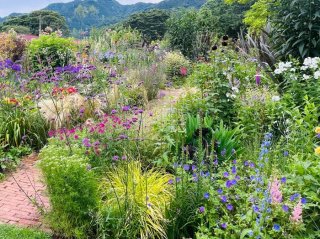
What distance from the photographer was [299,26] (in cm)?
544

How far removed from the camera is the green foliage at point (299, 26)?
17.8ft

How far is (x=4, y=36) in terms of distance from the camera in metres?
13.8

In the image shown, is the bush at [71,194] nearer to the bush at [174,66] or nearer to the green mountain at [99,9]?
the bush at [174,66]

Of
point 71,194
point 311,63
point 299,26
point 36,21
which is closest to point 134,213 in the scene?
point 71,194

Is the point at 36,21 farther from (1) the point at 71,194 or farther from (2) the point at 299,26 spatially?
(1) the point at 71,194

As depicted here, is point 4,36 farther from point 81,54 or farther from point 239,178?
point 239,178

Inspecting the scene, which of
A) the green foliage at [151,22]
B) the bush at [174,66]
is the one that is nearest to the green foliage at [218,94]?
the bush at [174,66]

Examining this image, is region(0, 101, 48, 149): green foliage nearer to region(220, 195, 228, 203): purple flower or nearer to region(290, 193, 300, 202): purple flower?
region(220, 195, 228, 203): purple flower

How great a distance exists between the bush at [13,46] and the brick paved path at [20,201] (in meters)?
8.60

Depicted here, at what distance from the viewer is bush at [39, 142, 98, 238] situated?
10.1ft

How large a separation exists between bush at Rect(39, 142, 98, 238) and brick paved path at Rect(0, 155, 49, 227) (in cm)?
26

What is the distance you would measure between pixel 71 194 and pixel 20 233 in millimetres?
802

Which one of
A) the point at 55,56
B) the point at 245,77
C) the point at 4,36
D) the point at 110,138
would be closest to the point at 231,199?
the point at 110,138

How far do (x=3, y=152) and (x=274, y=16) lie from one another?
436cm
